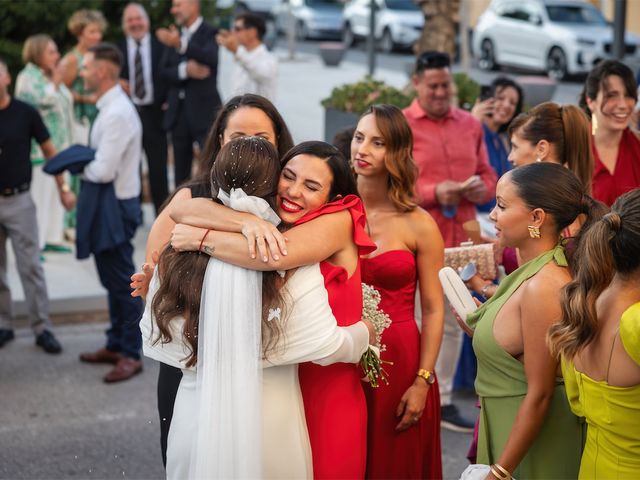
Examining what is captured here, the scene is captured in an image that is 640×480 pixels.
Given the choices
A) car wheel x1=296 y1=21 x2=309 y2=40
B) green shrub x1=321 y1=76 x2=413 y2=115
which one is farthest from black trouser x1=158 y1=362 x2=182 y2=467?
car wheel x1=296 y1=21 x2=309 y2=40

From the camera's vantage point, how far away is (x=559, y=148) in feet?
15.4

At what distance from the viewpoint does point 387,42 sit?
30.4m

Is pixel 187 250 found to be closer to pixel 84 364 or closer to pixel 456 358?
pixel 456 358

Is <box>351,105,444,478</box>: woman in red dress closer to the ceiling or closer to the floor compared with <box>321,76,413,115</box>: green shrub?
closer to the floor

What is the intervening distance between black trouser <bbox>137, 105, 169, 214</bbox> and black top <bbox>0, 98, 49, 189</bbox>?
315 cm

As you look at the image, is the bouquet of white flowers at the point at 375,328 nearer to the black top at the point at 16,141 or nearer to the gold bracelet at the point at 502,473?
the gold bracelet at the point at 502,473

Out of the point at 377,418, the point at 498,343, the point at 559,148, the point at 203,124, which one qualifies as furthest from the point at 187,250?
A: the point at 203,124

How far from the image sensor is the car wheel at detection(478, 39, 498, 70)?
85.1ft

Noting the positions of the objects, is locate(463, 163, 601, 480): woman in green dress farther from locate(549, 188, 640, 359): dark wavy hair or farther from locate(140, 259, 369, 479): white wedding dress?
locate(140, 259, 369, 479): white wedding dress

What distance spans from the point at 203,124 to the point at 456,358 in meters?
4.95

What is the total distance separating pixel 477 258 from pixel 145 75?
6.69 metres

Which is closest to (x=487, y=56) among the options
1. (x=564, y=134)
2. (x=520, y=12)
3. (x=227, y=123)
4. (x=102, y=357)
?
(x=520, y=12)

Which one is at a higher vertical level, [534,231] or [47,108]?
[47,108]

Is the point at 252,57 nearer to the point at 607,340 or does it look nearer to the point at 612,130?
the point at 612,130
